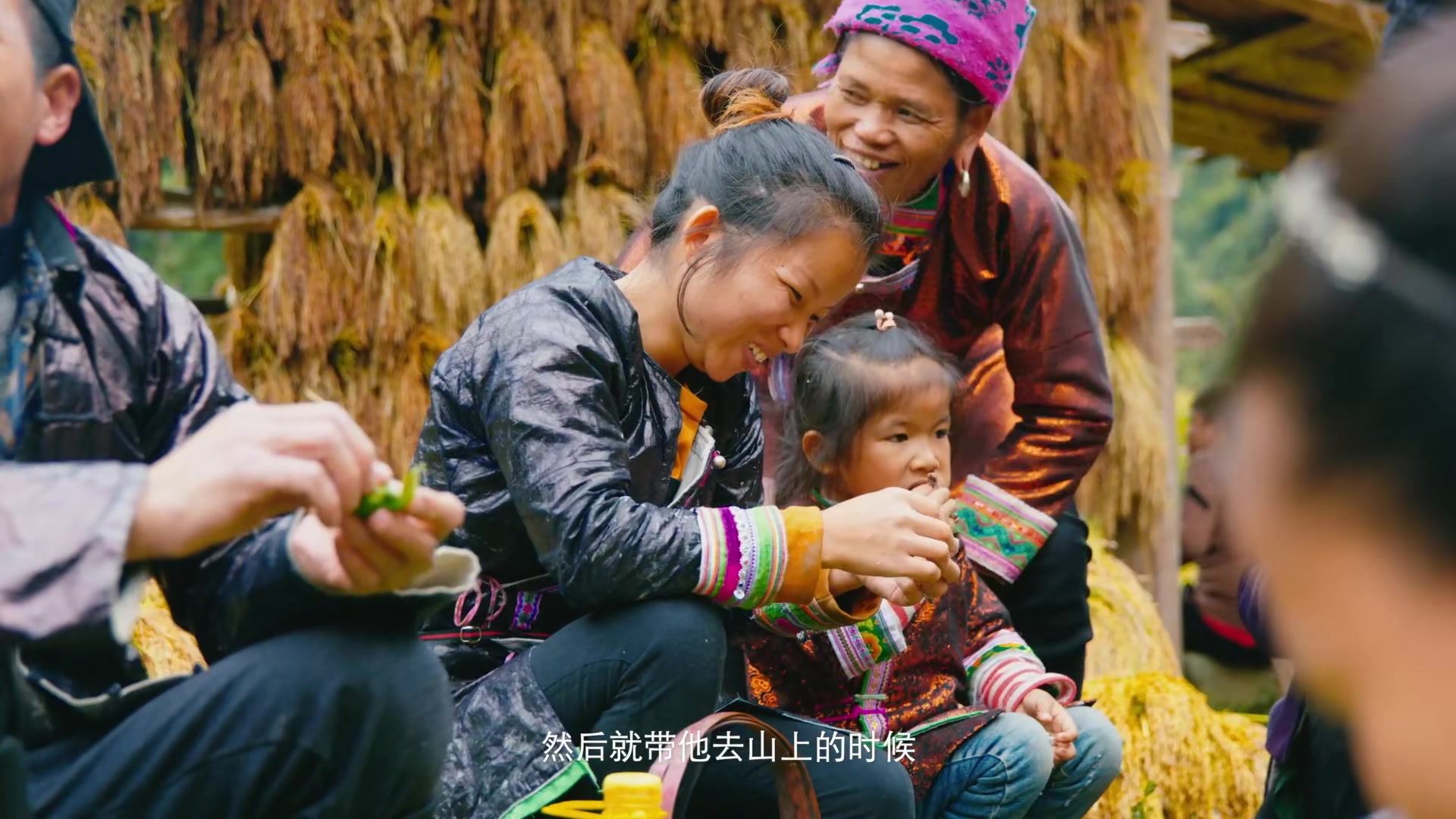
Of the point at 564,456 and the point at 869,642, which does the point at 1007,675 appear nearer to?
the point at 869,642

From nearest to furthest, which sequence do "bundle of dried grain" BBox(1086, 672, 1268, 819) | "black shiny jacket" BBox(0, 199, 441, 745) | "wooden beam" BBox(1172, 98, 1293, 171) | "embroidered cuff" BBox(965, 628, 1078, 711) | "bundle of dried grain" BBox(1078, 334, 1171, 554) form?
"black shiny jacket" BBox(0, 199, 441, 745) < "embroidered cuff" BBox(965, 628, 1078, 711) < "bundle of dried grain" BBox(1086, 672, 1268, 819) < "bundle of dried grain" BBox(1078, 334, 1171, 554) < "wooden beam" BBox(1172, 98, 1293, 171)

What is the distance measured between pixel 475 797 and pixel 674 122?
258 cm

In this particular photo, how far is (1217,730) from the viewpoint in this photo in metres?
3.84

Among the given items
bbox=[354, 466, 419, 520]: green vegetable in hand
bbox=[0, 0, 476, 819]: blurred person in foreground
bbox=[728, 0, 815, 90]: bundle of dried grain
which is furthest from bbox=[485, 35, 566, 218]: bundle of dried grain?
bbox=[354, 466, 419, 520]: green vegetable in hand

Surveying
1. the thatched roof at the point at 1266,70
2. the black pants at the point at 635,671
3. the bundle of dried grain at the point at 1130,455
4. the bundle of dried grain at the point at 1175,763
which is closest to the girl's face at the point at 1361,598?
the black pants at the point at 635,671

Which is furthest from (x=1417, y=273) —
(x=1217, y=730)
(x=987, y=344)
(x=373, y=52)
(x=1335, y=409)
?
(x=373, y=52)

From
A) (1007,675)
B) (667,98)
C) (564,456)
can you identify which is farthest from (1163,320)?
(564,456)

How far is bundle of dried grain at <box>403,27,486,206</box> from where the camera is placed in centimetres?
406

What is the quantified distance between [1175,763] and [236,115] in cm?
282

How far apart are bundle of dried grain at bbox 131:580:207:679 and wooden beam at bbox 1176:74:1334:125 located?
15.8 ft

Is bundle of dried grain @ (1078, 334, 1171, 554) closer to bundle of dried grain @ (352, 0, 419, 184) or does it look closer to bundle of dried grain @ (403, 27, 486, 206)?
bundle of dried grain @ (403, 27, 486, 206)

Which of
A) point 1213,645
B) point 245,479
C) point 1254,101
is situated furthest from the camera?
point 1254,101

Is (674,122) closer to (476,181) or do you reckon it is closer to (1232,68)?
(476,181)

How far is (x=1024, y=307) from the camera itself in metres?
3.17
